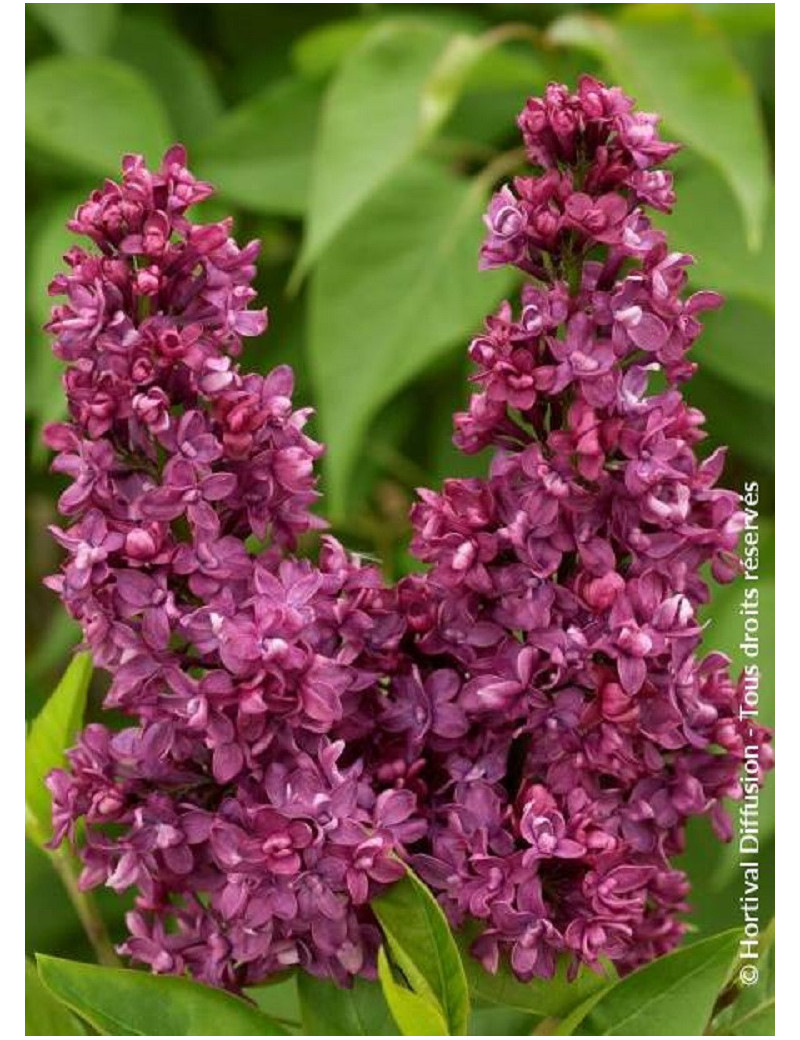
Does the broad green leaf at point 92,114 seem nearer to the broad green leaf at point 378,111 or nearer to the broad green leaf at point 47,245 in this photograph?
the broad green leaf at point 47,245

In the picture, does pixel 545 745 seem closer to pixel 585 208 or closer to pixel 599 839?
pixel 599 839

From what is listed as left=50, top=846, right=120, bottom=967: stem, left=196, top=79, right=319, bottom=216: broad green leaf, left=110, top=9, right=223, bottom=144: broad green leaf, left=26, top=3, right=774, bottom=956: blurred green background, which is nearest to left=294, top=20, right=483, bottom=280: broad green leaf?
left=26, top=3, right=774, bottom=956: blurred green background

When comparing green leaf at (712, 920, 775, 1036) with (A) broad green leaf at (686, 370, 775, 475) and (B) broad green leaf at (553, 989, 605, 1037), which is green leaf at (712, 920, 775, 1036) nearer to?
(B) broad green leaf at (553, 989, 605, 1037)

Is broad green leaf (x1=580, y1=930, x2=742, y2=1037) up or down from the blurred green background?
down

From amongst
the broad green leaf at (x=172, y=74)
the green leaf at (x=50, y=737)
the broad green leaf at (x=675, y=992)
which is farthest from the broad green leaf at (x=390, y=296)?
the broad green leaf at (x=675, y=992)

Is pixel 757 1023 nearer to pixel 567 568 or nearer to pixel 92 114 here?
pixel 567 568

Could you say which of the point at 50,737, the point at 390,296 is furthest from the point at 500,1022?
the point at 390,296

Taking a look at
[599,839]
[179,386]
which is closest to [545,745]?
[599,839]
